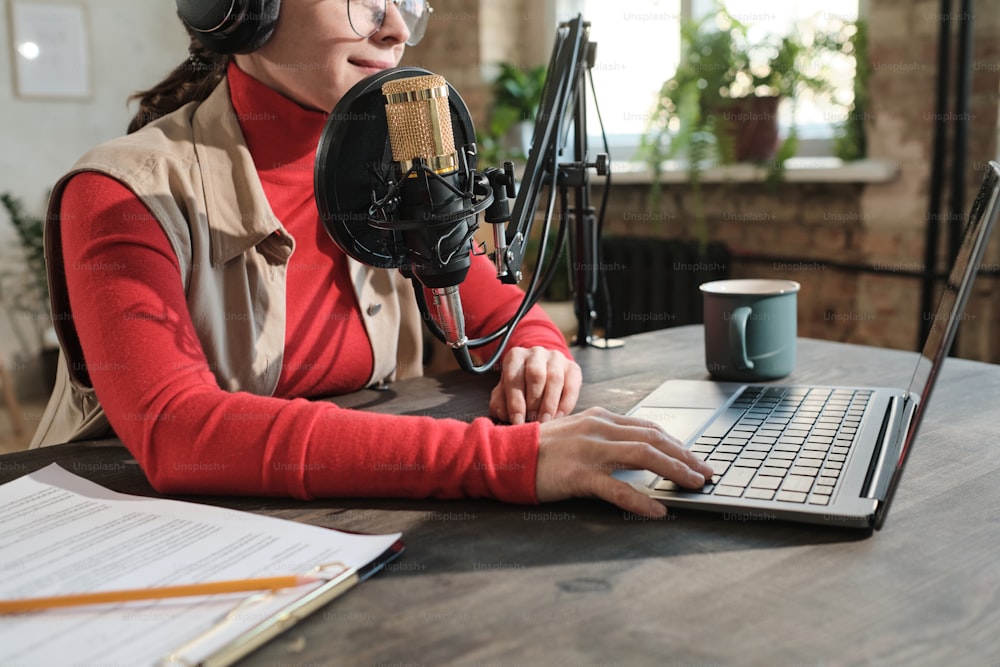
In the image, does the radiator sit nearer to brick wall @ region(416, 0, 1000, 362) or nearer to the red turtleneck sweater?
brick wall @ region(416, 0, 1000, 362)

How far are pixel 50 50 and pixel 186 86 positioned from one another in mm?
3144

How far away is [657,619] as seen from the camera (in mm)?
551

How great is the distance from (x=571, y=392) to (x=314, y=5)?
557mm

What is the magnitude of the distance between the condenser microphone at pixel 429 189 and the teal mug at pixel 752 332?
0.47 metres

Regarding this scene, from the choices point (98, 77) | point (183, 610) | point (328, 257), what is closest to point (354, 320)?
point (328, 257)

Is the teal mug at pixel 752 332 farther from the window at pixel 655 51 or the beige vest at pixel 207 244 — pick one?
the window at pixel 655 51

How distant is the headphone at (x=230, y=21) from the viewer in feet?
3.14

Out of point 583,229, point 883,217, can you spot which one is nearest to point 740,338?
point 583,229

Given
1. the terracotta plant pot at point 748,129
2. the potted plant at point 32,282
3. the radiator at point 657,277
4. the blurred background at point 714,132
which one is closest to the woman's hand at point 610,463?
the blurred background at point 714,132

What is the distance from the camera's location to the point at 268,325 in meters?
1.13

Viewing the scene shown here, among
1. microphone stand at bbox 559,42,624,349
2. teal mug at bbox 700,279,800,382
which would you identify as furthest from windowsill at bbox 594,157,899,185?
teal mug at bbox 700,279,800,382

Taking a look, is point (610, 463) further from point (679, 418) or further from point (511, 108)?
point (511, 108)

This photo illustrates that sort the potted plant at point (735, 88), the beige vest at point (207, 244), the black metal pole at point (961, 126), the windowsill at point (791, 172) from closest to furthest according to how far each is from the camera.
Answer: the beige vest at point (207, 244)
the black metal pole at point (961, 126)
the windowsill at point (791, 172)
the potted plant at point (735, 88)

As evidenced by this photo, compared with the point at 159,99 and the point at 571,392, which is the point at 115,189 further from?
the point at 571,392
